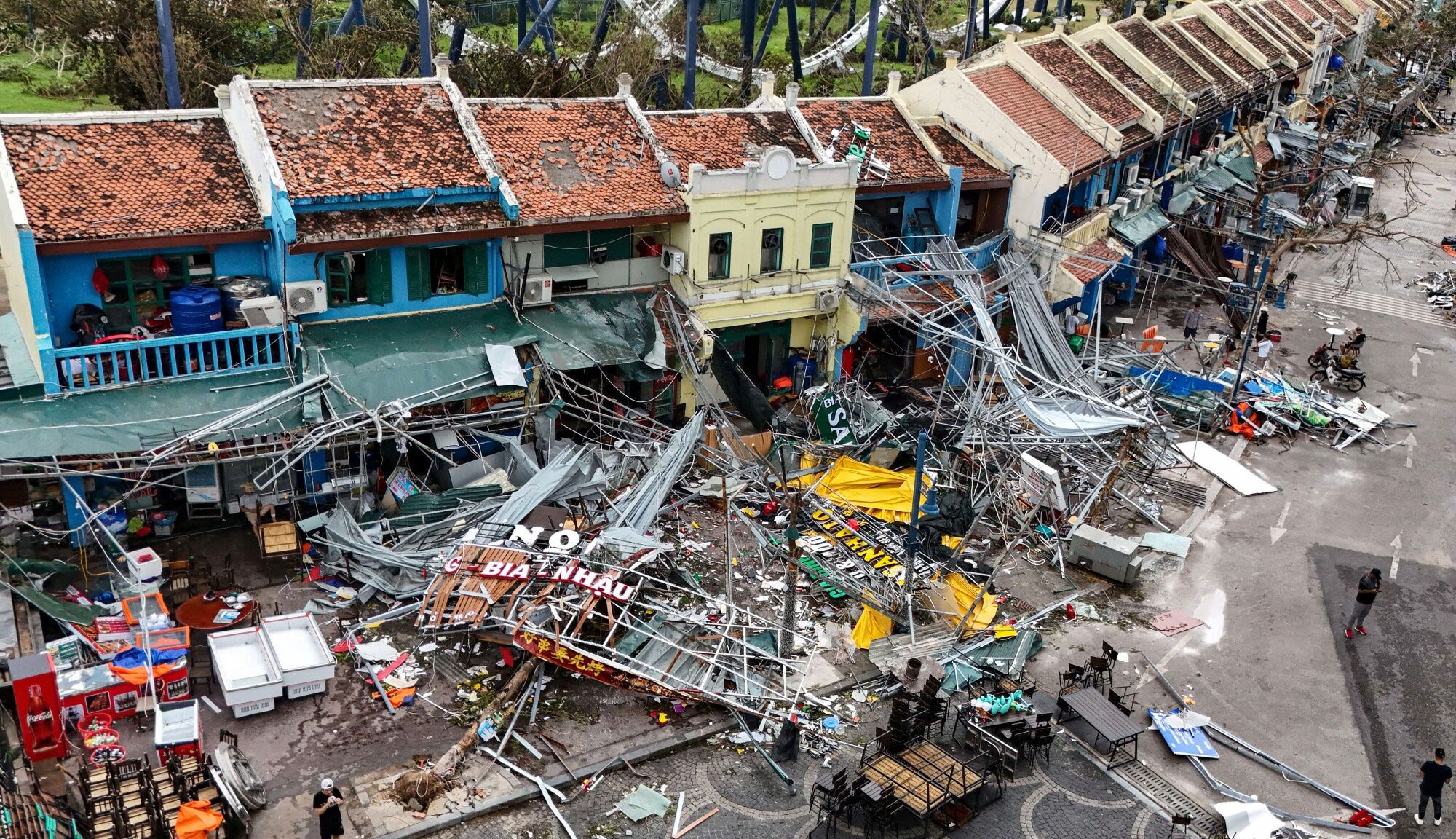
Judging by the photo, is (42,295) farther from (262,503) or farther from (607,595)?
(607,595)

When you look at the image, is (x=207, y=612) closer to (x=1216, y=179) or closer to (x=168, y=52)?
(x=168, y=52)

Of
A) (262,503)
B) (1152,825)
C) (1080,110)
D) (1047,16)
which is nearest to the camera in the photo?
(1152,825)

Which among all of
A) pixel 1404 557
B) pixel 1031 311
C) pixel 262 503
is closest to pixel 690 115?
pixel 1031 311

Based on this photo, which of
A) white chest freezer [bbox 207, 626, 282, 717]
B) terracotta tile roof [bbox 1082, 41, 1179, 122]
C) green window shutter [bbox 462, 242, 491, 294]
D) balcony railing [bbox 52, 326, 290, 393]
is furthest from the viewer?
terracotta tile roof [bbox 1082, 41, 1179, 122]

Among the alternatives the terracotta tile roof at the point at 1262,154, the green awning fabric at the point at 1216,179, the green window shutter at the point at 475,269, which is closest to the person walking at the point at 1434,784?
the green window shutter at the point at 475,269

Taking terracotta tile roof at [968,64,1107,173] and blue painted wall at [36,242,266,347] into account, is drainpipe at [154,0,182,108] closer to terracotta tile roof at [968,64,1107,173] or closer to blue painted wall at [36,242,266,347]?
blue painted wall at [36,242,266,347]

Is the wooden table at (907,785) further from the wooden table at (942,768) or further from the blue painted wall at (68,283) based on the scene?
the blue painted wall at (68,283)

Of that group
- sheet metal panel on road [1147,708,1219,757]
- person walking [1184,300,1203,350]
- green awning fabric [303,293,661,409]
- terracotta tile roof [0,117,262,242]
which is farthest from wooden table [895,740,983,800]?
person walking [1184,300,1203,350]
